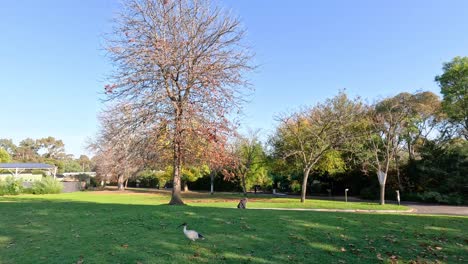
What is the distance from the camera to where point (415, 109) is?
107 feet

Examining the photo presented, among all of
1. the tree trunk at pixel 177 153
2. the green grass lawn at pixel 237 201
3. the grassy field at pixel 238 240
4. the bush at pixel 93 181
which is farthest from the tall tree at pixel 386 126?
the bush at pixel 93 181

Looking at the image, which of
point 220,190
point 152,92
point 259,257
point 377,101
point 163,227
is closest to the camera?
point 259,257

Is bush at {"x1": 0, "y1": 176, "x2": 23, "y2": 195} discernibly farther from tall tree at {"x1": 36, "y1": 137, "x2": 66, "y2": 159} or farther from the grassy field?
tall tree at {"x1": 36, "y1": 137, "x2": 66, "y2": 159}

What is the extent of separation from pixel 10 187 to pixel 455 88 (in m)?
40.1

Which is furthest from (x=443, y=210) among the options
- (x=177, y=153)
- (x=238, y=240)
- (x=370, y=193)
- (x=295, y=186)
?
(x=295, y=186)

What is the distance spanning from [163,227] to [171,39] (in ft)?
31.5

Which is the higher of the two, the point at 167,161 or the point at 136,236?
the point at 167,161

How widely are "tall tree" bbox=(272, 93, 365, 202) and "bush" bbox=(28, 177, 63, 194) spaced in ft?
74.4

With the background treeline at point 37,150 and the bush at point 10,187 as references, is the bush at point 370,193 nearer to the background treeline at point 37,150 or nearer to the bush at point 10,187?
the bush at point 10,187

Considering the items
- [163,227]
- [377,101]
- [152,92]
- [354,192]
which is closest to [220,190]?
[354,192]

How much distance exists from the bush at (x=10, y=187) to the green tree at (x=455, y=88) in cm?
3918

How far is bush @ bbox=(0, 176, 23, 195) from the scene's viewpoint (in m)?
28.8

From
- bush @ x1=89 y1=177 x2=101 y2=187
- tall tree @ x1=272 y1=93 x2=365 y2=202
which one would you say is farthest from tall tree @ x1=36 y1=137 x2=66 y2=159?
tall tree @ x1=272 y1=93 x2=365 y2=202

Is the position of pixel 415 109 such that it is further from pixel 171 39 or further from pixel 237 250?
pixel 237 250
